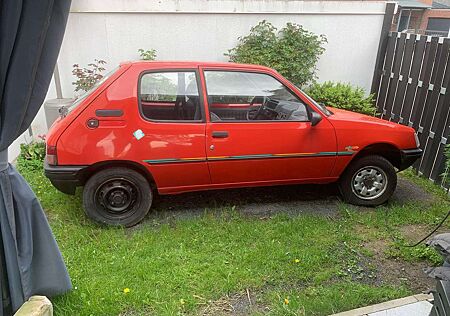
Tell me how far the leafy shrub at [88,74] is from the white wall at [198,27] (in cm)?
14

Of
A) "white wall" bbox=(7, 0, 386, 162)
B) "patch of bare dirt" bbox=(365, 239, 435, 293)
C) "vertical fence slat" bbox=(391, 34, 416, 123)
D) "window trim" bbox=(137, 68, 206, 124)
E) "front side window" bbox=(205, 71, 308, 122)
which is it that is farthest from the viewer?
"white wall" bbox=(7, 0, 386, 162)

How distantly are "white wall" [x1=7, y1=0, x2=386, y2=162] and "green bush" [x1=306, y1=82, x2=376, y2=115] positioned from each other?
0.69 meters

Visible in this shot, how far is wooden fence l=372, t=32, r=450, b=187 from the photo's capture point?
16.4ft

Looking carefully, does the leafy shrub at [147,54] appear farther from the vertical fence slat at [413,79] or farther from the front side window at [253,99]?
the vertical fence slat at [413,79]

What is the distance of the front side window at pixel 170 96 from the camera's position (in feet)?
12.0

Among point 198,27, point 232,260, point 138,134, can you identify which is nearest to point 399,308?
point 232,260

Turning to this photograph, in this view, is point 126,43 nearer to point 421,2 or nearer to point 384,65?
point 384,65

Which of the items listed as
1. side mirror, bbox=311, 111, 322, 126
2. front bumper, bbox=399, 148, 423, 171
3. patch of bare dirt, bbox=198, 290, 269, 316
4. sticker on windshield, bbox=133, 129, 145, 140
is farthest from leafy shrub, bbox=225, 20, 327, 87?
patch of bare dirt, bbox=198, 290, 269, 316

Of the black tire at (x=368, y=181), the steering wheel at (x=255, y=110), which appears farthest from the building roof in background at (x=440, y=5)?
the steering wheel at (x=255, y=110)

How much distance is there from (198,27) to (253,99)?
11.1 feet

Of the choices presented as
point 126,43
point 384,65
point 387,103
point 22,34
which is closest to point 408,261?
point 22,34

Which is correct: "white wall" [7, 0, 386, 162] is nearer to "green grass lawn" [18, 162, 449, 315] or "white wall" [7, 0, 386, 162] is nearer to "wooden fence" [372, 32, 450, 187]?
"wooden fence" [372, 32, 450, 187]

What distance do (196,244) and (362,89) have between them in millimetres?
5139

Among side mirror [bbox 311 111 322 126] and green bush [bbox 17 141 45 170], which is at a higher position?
side mirror [bbox 311 111 322 126]
